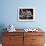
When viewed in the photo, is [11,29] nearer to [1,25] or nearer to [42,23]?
[1,25]

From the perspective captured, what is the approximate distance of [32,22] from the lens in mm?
4230

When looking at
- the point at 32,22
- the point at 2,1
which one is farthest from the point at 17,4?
the point at 32,22

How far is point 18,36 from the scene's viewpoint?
12.2 ft

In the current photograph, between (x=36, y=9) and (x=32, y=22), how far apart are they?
0.43m

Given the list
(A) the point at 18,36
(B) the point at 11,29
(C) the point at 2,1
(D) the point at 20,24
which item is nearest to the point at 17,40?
(A) the point at 18,36

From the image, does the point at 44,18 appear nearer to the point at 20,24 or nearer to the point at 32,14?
the point at 32,14

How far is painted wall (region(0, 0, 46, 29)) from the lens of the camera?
419cm

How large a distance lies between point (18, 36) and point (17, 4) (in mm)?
1066

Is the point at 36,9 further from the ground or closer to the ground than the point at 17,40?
further from the ground

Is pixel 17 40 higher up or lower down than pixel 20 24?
lower down

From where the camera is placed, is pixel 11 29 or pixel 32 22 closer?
pixel 11 29

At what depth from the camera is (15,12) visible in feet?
13.8

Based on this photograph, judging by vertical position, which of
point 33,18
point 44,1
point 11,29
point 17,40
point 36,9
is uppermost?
point 44,1

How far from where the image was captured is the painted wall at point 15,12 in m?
4.19
